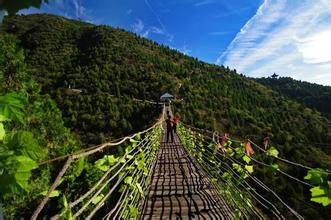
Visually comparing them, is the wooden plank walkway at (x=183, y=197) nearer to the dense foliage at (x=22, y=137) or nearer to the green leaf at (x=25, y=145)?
the dense foliage at (x=22, y=137)

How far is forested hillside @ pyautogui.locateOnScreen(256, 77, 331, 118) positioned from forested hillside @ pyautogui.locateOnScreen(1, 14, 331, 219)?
3452 centimetres

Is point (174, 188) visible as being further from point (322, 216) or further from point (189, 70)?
point (189, 70)

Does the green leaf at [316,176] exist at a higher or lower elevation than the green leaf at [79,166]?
lower

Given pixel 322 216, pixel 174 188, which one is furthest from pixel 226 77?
pixel 174 188

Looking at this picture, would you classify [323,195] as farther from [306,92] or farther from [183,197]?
[306,92]

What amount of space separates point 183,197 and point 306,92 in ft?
561

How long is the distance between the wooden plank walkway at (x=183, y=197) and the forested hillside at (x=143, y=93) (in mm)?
47596

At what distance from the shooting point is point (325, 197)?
184cm

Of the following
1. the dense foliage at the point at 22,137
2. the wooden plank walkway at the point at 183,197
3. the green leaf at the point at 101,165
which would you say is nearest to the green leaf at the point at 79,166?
the dense foliage at the point at 22,137

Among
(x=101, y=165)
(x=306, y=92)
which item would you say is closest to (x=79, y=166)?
(x=101, y=165)

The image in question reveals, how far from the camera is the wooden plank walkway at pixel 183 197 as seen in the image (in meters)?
4.38

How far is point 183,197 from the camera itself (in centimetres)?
527

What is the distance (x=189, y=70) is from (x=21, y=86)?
9471 centimetres

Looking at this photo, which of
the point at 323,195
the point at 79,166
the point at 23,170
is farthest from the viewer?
the point at 323,195
